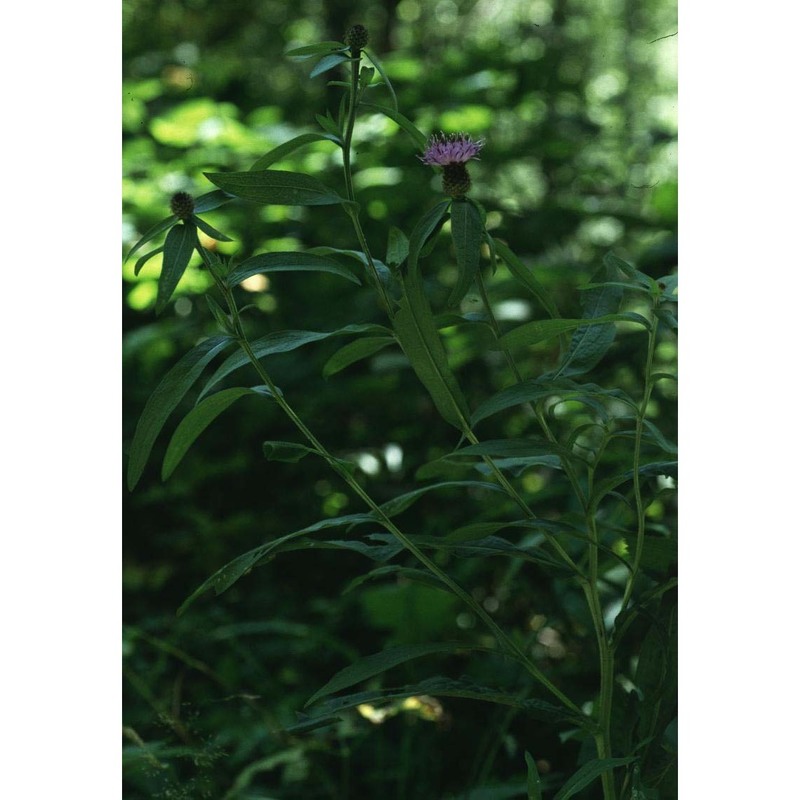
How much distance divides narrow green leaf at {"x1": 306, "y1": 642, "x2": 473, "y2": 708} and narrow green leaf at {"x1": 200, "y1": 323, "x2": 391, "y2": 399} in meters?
0.17

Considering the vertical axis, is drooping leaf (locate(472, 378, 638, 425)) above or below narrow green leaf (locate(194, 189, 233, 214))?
below

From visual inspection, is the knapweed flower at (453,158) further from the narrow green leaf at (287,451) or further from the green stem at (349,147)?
the narrow green leaf at (287,451)

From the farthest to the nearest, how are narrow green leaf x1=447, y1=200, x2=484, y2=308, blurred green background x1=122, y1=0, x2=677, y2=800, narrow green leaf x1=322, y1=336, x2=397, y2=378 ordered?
blurred green background x1=122, y1=0, x2=677, y2=800, narrow green leaf x1=322, y1=336, x2=397, y2=378, narrow green leaf x1=447, y1=200, x2=484, y2=308

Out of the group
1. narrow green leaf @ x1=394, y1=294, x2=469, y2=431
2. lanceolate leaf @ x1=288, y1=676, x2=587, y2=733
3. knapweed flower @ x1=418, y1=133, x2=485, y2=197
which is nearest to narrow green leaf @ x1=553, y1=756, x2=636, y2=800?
lanceolate leaf @ x1=288, y1=676, x2=587, y2=733

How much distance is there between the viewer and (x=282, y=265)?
494mm

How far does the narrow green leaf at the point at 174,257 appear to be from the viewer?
0.45m

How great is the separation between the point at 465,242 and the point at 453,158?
0.19 feet

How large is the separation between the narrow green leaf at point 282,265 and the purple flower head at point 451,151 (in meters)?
0.07

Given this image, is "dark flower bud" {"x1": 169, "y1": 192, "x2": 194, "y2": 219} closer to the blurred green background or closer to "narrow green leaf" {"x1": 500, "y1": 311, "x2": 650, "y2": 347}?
"narrow green leaf" {"x1": 500, "y1": 311, "x2": 650, "y2": 347}

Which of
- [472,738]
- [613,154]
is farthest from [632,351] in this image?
[613,154]

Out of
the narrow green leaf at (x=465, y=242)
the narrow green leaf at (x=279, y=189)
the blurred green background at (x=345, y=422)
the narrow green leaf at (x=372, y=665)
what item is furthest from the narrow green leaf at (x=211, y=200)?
the blurred green background at (x=345, y=422)

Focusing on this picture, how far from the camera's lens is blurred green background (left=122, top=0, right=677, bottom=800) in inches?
42.8
